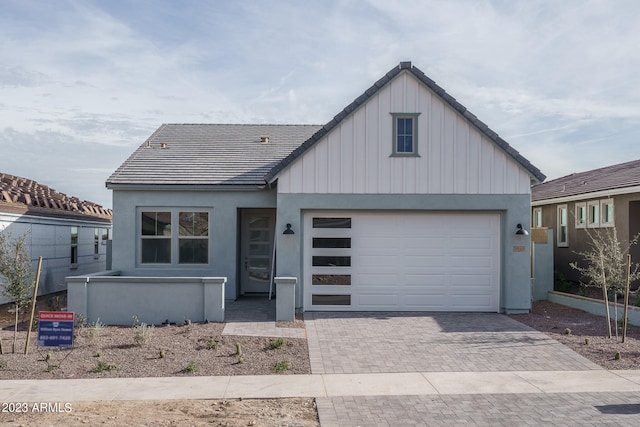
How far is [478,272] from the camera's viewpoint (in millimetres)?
14719

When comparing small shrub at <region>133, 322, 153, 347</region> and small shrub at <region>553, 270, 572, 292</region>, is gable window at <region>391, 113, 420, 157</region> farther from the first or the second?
small shrub at <region>553, 270, 572, 292</region>

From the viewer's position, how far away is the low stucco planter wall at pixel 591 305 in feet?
44.2

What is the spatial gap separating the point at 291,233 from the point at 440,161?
161 inches

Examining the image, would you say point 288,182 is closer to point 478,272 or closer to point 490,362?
point 478,272

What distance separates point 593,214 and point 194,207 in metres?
13.1

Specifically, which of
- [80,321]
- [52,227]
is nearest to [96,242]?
[52,227]

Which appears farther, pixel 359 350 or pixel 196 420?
pixel 359 350

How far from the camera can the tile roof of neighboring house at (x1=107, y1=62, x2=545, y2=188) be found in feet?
46.7

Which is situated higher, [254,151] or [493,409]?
[254,151]

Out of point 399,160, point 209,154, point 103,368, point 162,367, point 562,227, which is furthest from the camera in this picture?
point 562,227

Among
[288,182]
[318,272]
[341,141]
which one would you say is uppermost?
[341,141]

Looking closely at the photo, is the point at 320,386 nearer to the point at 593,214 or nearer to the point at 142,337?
the point at 142,337

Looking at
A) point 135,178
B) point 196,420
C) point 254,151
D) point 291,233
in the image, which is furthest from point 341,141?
point 196,420

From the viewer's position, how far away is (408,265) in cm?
1472
